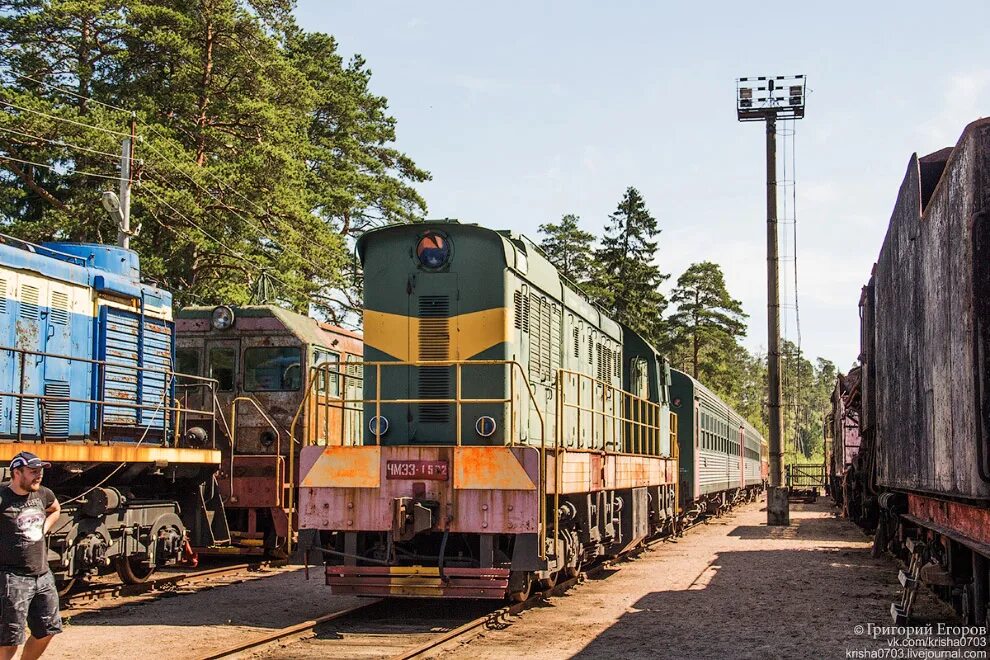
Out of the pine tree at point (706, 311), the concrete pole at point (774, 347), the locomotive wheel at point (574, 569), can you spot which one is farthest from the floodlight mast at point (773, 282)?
the pine tree at point (706, 311)

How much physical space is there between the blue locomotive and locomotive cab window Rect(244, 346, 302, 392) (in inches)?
53.5

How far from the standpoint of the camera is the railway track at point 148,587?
11.0m

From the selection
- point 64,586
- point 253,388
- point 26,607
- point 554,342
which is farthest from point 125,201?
point 26,607

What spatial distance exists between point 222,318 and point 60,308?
143 inches

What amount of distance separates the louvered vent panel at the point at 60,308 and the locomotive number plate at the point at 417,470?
4.40 metres

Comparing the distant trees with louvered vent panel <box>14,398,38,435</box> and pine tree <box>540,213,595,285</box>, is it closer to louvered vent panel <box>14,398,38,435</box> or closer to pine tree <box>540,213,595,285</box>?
pine tree <box>540,213,595,285</box>

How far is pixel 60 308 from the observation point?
11398mm

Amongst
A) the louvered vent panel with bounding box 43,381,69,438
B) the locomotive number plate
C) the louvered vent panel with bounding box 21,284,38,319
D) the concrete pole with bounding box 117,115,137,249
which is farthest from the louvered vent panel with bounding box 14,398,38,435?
the concrete pole with bounding box 117,115,137,249

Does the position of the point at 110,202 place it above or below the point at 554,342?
above

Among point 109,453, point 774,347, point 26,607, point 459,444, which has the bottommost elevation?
point 26,607

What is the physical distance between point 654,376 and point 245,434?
6.83 meters

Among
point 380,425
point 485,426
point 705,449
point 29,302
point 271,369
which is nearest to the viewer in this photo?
point 380,425

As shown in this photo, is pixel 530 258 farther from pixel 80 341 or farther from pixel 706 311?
pixel 706 311

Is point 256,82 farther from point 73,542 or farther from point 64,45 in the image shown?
point 73,542
